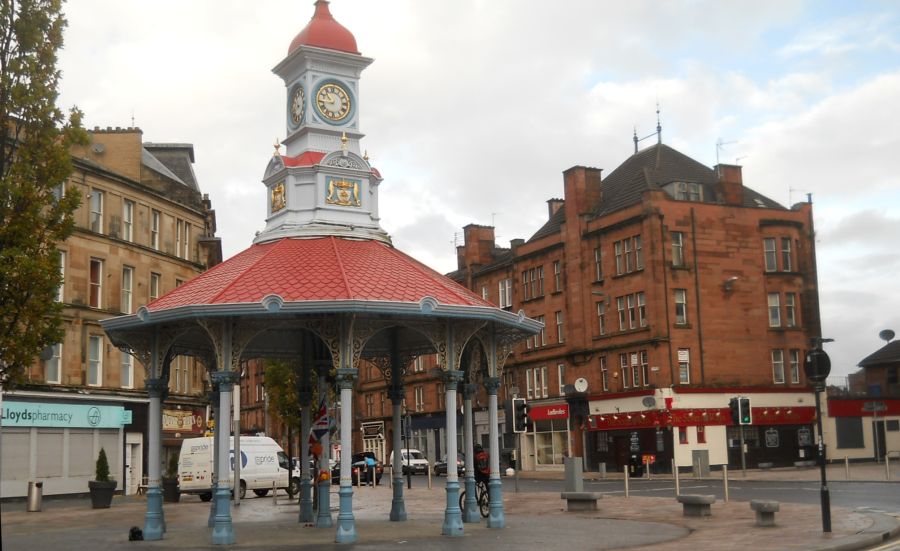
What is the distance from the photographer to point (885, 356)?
77.3 meters

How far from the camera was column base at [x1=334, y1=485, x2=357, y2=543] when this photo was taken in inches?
758

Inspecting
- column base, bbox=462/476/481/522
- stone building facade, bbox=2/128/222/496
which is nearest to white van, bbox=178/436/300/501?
stone building facade, bbox=2/128/222/496

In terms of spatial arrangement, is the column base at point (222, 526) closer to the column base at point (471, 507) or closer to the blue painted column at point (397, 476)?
the blue painted column at point (397, 476)

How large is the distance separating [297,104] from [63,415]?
2495 cm

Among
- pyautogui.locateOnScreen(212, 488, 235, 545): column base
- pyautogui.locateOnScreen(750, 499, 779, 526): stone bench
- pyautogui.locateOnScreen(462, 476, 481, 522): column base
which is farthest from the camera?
pyautogui.locateOnScreen(462, 476, 481, 522): column base

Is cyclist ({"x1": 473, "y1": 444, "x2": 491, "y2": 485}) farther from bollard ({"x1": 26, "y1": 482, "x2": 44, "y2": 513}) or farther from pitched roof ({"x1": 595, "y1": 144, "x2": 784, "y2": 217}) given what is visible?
pitched roof ({"x1": 595, "y1": 144, "x2": 784, "y2": 217})

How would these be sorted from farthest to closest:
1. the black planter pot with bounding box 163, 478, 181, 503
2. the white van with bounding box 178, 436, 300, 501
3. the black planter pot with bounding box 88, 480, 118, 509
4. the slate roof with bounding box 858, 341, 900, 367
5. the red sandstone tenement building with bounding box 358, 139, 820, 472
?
1. the slate roof with bounding box 858, 341, 900, 367
2. the red sandstone tenement building with bounding box 358, 139, 820, 472
3. the white van with bounding box 178, 436, 300, 501
4. the black planter pot with bounding box 163, 478, 181, 503
5. the black planter pot with bounding box 88, 480, 118, 509

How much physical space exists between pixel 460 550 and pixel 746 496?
57.5ft

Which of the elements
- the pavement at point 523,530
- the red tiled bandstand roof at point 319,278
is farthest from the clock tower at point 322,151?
the pavement at point 523,530

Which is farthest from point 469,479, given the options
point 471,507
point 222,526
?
point 222,526

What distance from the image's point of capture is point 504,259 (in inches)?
2975

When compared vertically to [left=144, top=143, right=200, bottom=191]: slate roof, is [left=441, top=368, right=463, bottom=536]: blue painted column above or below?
below

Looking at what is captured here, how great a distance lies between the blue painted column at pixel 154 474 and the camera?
2105cm

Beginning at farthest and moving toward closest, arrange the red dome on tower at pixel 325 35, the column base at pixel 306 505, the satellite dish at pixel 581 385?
the satellite dish at pixel 581 385 < the column base at pixel 306 505 < the red dome on tower at pixel 325 35
